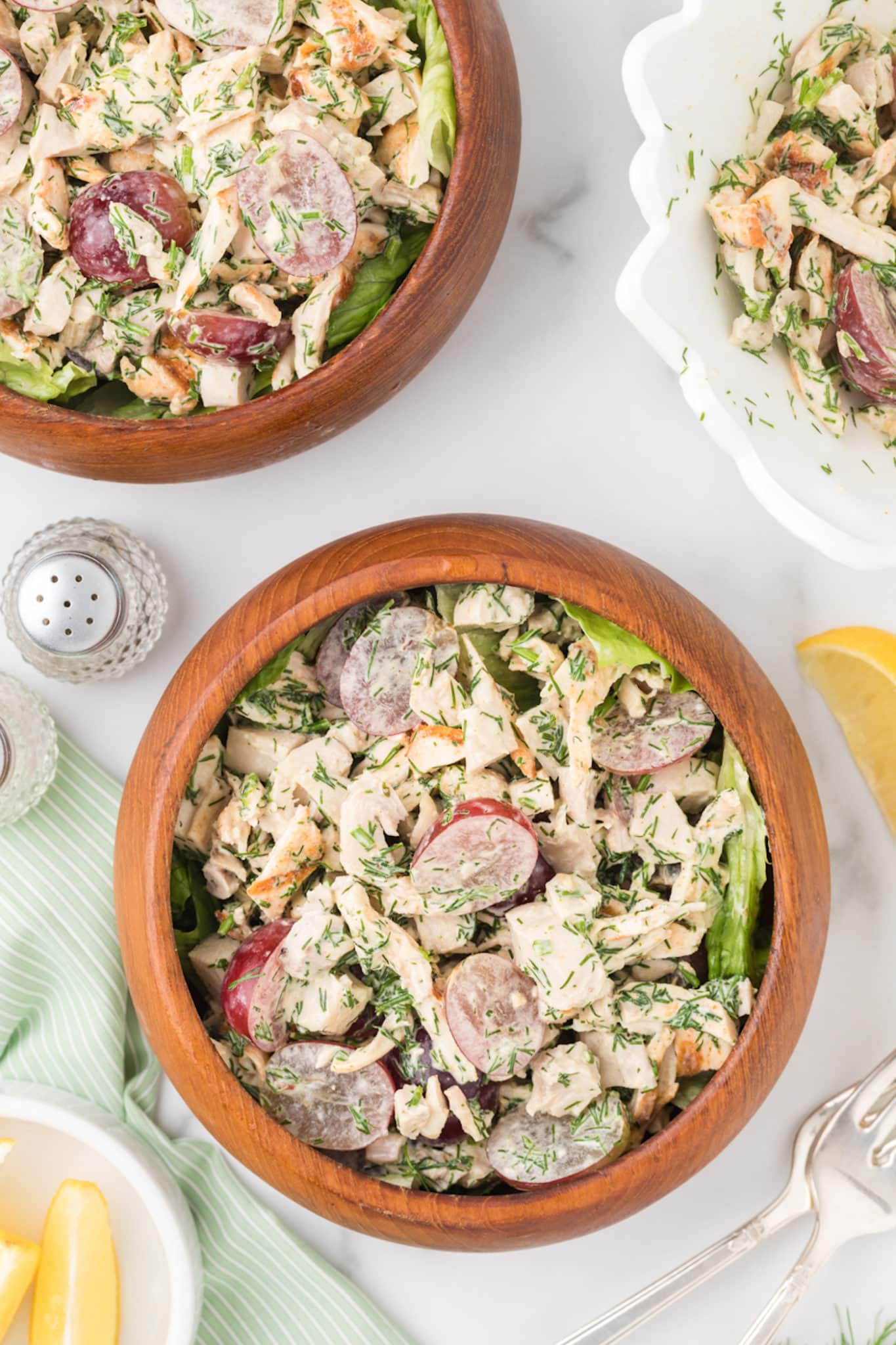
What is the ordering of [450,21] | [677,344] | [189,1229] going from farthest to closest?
[189,1229], [450,21], [677,344]

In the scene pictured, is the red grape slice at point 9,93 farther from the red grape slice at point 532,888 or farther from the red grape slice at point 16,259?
the red grape slice at point 532,888

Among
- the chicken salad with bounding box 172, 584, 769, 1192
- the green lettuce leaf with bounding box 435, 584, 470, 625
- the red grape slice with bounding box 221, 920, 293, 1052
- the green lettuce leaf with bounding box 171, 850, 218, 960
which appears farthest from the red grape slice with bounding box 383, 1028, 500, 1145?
the green lettuce leaf with bounding box 435, 584, 470, 625

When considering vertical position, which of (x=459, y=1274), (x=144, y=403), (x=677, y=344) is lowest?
(x=459, y=1274)

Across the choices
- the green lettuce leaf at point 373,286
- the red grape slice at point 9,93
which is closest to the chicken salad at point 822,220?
the green lettuce leaf at point 373,286

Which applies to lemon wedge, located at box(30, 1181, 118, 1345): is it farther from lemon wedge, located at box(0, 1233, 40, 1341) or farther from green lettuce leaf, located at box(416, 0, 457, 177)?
green lettuce leaf, located at box(416, 0, 457, 177)

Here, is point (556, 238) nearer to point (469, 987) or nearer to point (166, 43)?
point (166, 43)

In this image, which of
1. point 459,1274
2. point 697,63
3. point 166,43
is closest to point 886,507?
point 697,63

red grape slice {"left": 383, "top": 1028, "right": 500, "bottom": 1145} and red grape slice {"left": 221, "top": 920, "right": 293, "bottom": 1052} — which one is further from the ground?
red grape slice {"left": 221, "top": 920, "right": 293, "bottom": 1052}
